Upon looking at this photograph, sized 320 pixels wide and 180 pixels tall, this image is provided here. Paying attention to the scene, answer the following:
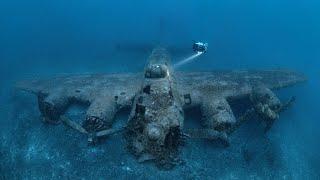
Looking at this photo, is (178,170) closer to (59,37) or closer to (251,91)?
(251,91)

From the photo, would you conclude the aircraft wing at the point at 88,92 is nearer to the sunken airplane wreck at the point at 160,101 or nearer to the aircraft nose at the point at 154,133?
the sunken airplane wreck at the point at 160,101

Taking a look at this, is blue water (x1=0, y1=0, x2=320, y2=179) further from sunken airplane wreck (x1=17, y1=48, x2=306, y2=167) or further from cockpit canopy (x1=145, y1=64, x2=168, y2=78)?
cockpit canopy (x1=145, y1=64, x2=168, y2=78)

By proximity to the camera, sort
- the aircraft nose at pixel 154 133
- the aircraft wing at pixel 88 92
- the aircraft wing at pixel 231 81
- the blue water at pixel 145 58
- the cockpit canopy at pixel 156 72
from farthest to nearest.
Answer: the aircraft wing at pixel 231 81 → the aircraft wing at pixel 88 92 → the cockpit canopy at pixel 156 72 → the blue water at pixel 145 58 → the aircraft nose at pixel 154 133

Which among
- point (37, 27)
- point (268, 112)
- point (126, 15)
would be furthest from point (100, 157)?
point (126, 15)

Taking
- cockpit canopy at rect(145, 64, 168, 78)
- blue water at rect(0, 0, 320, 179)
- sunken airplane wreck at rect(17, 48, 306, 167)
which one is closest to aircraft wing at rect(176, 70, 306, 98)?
sunken airplane wreck at rect(17, 48, 306, 167)

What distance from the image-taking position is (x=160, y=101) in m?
18.6

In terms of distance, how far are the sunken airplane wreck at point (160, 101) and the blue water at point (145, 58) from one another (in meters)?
1.47

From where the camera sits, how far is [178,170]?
19141 mm

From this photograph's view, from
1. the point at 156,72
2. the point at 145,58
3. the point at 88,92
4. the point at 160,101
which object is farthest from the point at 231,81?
the point at 145,58

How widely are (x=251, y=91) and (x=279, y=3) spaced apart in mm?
51761

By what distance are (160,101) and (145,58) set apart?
55.1ft

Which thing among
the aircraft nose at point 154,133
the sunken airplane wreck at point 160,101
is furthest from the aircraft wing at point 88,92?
the aircraft nose at point 154,133

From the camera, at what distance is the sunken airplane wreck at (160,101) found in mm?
17391

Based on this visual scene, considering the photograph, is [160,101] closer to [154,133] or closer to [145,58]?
[154,133]
